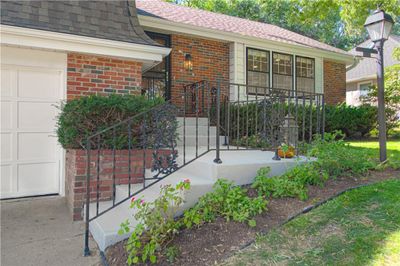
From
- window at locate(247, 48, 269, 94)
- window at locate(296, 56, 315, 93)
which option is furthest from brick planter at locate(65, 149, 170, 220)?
window at locate(296, 56, 315, 93)

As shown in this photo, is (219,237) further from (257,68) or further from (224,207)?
(257,68)

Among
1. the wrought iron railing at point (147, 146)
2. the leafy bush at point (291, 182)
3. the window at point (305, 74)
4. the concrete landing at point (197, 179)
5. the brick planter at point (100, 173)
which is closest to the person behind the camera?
the concrete landing at point (197, 179)

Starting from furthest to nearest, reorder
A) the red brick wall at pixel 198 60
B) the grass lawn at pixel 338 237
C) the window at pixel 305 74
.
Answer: the window at pixel 305 74 → the red brick wall at pixel 198 60 → the grass lawn at pixel 338 237

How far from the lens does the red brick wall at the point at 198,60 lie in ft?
24.4

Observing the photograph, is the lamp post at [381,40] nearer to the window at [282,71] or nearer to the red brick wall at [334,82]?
the window at [282,71]

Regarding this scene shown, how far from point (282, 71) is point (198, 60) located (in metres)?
3.12

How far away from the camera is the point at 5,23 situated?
381 centimetres

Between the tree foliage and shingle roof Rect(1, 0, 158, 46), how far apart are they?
698 cm

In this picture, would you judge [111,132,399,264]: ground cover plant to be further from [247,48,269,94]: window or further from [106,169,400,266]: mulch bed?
[247,48,269,94]: window

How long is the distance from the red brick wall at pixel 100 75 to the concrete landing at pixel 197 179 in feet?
6.02

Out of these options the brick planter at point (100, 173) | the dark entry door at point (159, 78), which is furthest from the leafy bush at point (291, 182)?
the dark entry door at point (159, 78)

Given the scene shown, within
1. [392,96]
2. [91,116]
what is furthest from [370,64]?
[91,116]

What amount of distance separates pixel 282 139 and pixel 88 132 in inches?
110

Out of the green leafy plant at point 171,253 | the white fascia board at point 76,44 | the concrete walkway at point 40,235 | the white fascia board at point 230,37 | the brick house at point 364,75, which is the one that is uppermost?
the brick house at point 364,75
